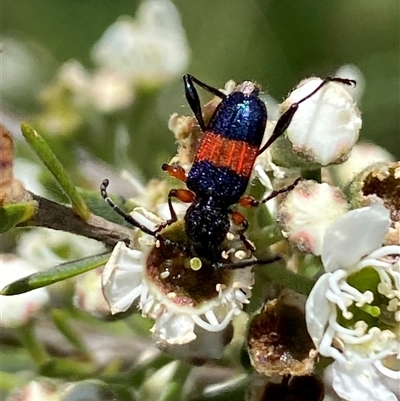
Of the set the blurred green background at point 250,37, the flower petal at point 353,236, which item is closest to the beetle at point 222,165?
the flower petal at point 353,236

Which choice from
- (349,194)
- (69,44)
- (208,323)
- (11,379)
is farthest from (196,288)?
(69,44)

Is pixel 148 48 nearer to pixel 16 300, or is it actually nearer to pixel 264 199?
pixel 16 300

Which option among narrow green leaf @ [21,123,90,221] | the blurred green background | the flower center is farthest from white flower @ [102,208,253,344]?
the blurred green background

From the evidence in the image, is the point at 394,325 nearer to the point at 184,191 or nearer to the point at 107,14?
the point at 184,191

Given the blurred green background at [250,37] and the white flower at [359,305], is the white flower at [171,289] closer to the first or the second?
the white flower at [359,305]

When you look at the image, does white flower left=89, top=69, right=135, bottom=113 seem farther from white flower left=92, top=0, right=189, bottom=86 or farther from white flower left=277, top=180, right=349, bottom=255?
white flower left=277, top=180, right=349, bottom=255
